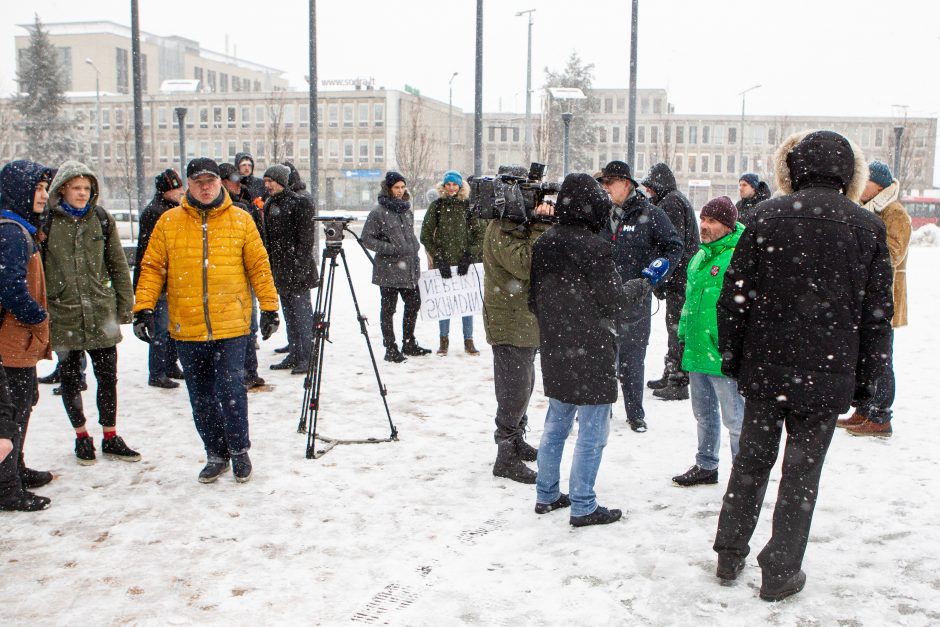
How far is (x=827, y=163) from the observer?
3623mm

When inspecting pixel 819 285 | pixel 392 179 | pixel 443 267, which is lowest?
pixel 443 267

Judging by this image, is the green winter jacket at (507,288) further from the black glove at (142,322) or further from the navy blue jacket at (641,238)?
the black glove at (142,322)

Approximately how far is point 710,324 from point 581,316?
3.26 feet

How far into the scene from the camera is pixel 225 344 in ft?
17.4

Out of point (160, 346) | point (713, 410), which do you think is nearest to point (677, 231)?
point (713, 410)

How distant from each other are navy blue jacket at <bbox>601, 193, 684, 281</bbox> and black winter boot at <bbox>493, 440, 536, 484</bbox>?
1.80 m

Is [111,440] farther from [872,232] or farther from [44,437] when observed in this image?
[872,232]

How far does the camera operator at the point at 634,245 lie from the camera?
655 centimetres

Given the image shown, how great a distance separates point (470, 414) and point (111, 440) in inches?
112

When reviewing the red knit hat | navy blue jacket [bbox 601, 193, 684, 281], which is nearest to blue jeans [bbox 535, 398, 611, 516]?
the red knit hat

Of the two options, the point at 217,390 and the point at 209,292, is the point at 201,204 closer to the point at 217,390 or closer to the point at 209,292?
the point at 209,292

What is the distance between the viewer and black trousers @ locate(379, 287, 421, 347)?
30.5 feet

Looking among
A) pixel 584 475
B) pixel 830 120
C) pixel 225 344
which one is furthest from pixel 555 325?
pixel 830 120

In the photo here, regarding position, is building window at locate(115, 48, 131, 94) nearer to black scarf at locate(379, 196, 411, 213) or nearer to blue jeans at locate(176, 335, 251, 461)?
black scarf at locate(379, 196, 411, 213)
